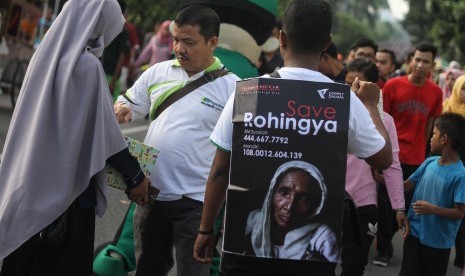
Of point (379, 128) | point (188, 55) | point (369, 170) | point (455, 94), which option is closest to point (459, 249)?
point (455, 94)

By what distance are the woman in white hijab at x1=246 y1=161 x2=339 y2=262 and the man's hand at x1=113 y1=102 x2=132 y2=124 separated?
5.25 ft

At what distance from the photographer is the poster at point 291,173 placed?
11.2 feet

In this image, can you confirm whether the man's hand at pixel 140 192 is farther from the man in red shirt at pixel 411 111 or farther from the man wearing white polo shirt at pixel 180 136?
the man in red shirt at pixel 411 111

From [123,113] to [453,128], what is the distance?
6.63ft

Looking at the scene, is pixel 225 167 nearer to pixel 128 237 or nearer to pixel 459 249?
pixel 128 237

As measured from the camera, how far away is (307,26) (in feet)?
11.6

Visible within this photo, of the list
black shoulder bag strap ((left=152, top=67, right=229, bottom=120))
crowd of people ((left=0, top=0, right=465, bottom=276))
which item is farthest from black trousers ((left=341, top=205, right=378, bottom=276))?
black shoulder bag strap ((left=152, top=67, right=229, bottom=120))

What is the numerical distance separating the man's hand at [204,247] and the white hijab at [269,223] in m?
0.33

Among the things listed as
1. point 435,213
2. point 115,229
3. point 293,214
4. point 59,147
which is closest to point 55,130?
point 59,147

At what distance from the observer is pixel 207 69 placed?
495 cm

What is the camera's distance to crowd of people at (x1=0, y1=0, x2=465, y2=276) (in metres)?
3.50

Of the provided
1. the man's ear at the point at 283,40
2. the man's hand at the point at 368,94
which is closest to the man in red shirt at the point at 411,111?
the man's hand at the point at 368,94

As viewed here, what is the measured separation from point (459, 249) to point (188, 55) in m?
3.84

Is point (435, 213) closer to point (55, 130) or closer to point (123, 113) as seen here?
point (123, 113)
